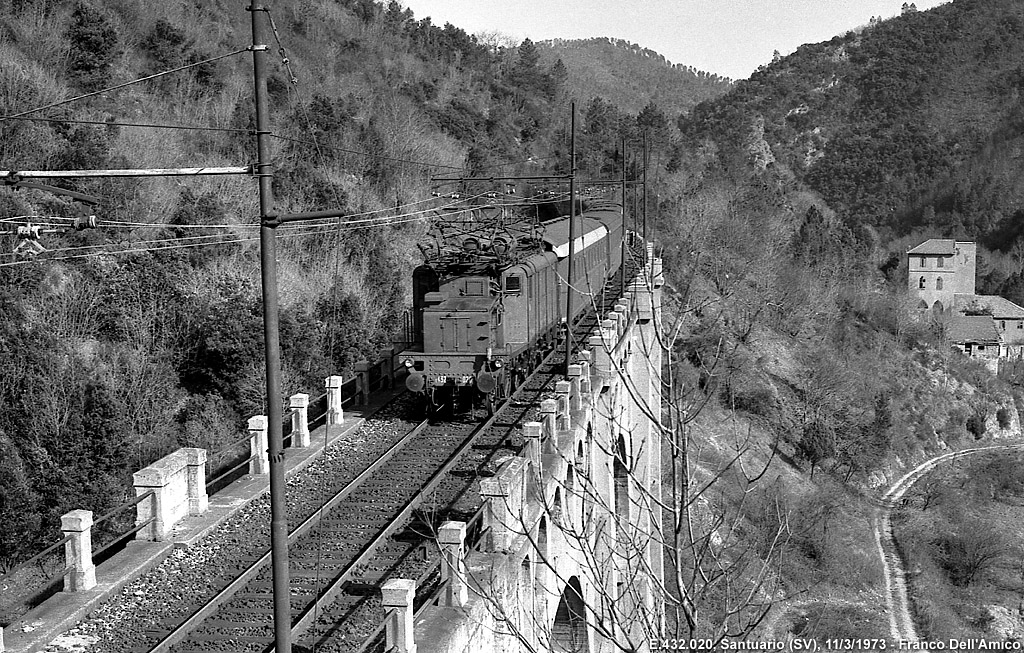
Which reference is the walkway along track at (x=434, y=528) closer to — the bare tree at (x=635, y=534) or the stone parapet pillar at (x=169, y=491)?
the bare tree at (x=635, y=534)

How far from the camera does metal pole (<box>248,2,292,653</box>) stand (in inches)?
247

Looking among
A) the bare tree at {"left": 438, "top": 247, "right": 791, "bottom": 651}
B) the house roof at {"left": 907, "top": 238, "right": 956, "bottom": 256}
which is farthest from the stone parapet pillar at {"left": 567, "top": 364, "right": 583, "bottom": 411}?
the house roof at {"left": 907, "top": 238, "right": 956, "bottom": 256}

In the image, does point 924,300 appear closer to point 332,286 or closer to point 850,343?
point 850,343

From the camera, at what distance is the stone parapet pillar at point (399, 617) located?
8438mm

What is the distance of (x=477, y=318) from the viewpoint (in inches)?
693

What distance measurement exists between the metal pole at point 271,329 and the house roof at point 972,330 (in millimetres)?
63427

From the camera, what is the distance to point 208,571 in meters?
11.2

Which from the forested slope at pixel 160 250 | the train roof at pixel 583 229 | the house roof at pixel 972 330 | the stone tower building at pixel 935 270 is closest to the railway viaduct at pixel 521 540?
the forested slope at pixel 160 250

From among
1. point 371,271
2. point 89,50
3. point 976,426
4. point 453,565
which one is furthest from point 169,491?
point 976,426

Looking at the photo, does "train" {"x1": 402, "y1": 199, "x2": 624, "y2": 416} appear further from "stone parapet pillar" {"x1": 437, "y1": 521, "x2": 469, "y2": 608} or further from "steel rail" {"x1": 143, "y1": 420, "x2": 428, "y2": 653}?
"stone parapet pillar" {"x1": 437, "y1": 521, "x2": 469, "y2": 608}

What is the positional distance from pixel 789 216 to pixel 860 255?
620 centimetres

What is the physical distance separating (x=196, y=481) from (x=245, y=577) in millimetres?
2349

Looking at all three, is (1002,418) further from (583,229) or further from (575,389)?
(575,389)

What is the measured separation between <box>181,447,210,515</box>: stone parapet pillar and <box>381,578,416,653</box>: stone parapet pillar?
16.3ft
